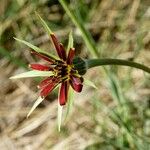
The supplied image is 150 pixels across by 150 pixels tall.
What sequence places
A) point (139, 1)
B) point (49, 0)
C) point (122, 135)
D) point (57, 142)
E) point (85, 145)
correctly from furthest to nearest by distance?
point (49, 0)
point (139, 1)
point (57, 142)
point (85, 145)
point (122, 135)

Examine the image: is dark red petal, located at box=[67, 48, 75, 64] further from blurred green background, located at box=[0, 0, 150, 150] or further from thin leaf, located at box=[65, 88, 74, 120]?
blurred green background, located at box=[0, 0, 150, 150]

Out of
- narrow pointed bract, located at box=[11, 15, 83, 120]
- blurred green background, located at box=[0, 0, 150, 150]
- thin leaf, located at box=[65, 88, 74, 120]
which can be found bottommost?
blurred green background, located at box=[0, 0, 150, 150]

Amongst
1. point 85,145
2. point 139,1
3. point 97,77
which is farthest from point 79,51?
point 85,145

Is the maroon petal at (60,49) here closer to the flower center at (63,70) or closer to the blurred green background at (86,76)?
the flower center at (63,70)

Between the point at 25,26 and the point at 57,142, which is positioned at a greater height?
the point at 25,26

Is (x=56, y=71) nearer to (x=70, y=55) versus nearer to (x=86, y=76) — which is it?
(x=70, y=55)

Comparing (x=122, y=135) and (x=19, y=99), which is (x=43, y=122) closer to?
(x=19, y=99)

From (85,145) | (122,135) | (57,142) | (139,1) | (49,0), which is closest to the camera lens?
(122,135)

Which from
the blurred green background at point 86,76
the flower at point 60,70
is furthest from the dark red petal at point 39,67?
the blurred green background at point 86,76

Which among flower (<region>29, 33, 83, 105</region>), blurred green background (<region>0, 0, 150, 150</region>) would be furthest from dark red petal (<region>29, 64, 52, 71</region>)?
blurred green background (<region>0, 0, 150, 150</region>)
